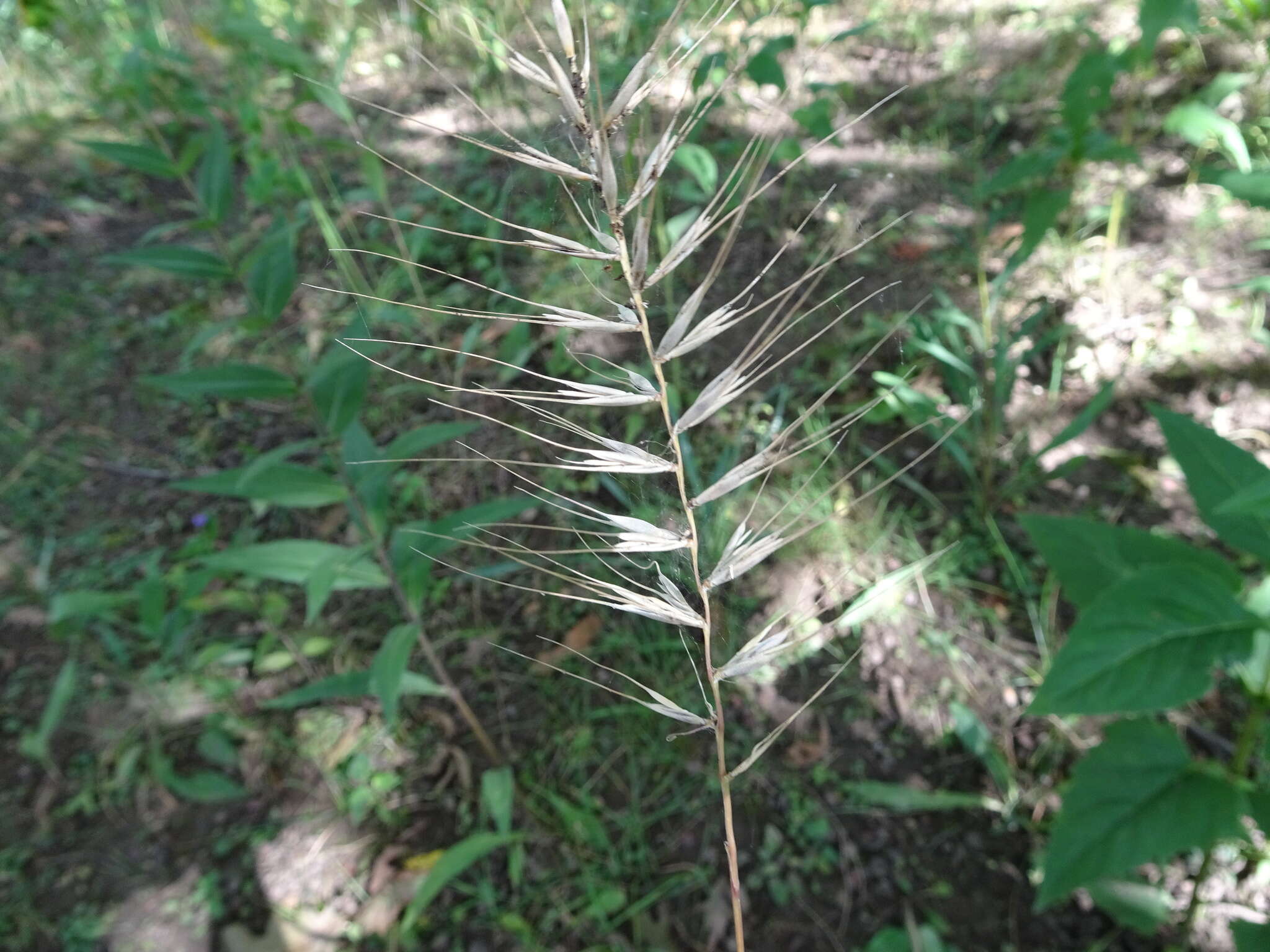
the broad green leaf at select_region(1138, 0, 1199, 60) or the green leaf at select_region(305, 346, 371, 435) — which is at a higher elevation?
the broad green leaf at select_region(1138, 0, 1199, 60)

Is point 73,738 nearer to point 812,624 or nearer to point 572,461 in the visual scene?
point 812,624

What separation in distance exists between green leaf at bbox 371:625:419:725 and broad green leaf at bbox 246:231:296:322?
738 millimetres

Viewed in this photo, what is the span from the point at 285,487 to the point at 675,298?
4.50ft

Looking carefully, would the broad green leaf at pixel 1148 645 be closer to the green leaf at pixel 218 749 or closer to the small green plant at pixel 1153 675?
the small green plant at pixel 1153 675

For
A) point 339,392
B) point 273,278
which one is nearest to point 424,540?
point 339,392

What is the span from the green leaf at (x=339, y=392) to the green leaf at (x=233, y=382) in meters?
0.09

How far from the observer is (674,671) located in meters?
2.07

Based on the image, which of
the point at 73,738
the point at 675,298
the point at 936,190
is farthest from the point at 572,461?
the point at 936,190

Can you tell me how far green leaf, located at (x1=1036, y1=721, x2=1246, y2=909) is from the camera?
1317 millimetres

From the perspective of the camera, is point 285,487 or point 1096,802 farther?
point 285,487

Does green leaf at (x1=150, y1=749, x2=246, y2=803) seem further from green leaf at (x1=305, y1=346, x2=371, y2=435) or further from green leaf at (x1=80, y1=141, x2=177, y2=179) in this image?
green leaf at (x1=80, y1=141, x2=177, y2=179)

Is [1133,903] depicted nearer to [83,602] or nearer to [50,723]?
[83,602]

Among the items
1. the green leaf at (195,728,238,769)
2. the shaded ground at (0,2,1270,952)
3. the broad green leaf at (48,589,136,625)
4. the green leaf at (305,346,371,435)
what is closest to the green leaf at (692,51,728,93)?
the shaded ground at (0,2,1270,952)

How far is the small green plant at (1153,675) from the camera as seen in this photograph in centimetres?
124
